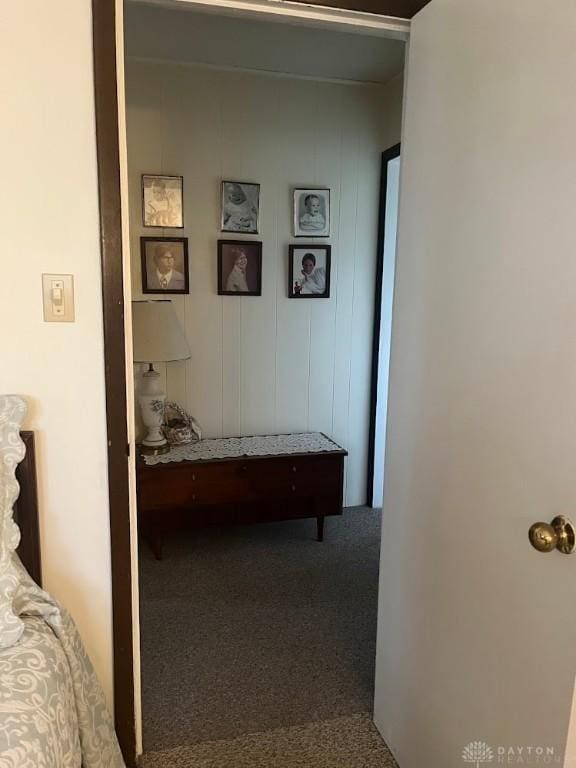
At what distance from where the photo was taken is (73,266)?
1.41 meters

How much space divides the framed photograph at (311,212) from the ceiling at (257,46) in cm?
60

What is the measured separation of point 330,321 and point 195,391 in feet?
2.84

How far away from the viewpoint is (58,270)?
55.2 inches

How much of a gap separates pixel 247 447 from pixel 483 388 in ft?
6.36

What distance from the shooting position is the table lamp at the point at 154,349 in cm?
276

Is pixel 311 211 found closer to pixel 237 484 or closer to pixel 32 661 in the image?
pixel 237 484

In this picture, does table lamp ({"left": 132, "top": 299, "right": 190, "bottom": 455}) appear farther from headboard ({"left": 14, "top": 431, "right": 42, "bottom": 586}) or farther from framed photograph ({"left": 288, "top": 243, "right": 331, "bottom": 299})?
headboard ({"left": 14, "top": 431, "right": 42, "bottom": 586})

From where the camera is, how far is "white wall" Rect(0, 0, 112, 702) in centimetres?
132

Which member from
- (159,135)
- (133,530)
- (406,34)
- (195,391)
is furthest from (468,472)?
(159,135)

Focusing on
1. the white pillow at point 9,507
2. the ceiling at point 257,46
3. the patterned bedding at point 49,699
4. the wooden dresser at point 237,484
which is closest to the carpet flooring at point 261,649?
the wooden dresser at point 237,484

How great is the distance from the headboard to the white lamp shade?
1339mm

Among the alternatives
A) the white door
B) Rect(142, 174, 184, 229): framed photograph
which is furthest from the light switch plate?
Rect(142, 174, 184, 229): framed photograph

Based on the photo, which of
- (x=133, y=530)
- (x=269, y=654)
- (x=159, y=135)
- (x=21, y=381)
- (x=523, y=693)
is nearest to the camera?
(x=523, y=693)

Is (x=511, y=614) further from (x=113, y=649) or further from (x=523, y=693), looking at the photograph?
(x=113, y=649)
